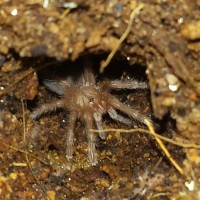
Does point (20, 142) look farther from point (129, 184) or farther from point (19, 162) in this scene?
point (129, 184)

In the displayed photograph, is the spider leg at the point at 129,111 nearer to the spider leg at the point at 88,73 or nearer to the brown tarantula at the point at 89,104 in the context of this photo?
the brown tarantula at the point at 89,104

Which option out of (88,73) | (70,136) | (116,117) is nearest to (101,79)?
(88,73)

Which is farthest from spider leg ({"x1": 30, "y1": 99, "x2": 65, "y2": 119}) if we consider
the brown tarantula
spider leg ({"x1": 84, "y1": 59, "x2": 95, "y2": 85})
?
spider leg ({"x1": 84, "y1": 59, "x2": 95, "y2": 85})

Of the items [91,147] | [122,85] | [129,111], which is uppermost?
[122,85]

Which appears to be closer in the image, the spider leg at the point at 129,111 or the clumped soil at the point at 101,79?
the clumped soil at the point at 101,79

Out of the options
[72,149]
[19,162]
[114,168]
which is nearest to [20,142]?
[19,162]

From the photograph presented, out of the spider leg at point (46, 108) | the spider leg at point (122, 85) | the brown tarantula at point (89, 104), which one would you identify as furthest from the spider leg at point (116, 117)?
the spider leg at point (46, 108)

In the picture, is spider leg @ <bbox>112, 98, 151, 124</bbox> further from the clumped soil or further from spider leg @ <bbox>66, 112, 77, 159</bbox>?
A: spider leg @ <bbox>66, 112, 77, 159</bbox>

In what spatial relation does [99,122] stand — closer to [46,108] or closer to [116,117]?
[116,117]
